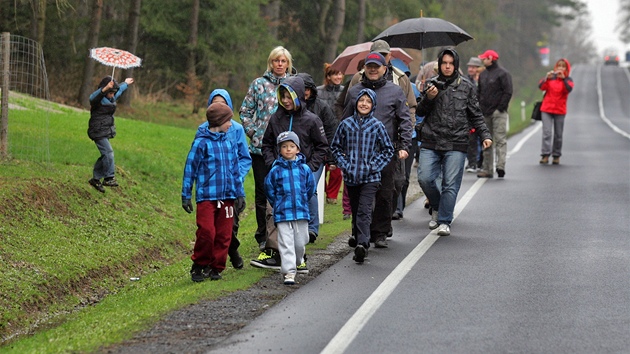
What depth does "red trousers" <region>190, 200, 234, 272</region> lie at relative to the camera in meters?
9.49

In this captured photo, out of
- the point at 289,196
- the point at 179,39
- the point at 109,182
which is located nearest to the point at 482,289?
the point at 289,196

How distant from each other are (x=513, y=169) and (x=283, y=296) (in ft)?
39.0

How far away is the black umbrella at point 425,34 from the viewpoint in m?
15.1

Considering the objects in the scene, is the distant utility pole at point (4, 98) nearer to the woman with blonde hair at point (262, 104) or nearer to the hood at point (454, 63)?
the woman with blonde hair at point (262, 104)

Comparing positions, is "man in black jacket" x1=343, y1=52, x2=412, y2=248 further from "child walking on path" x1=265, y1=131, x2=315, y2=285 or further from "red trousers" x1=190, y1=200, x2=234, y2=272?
"red trousers" x1=190, y1=200, x2=234, y2=272

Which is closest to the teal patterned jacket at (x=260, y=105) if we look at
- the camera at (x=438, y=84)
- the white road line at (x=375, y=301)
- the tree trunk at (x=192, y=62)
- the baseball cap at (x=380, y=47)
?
the baseball cap at (x=380, y=47)

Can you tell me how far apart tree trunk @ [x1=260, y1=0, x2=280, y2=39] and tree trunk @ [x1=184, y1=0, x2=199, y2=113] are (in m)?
6.52

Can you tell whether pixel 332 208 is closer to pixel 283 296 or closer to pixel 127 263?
pixel 127 263

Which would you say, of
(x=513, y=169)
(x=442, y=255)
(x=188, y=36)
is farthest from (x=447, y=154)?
(x=188, y=36)

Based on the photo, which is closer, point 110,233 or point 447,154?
point 447,154

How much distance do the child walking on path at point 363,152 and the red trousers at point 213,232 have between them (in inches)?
56.1

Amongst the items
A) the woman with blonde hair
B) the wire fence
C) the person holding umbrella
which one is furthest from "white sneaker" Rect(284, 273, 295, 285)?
the wire fence

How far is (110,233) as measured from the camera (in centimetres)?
1357

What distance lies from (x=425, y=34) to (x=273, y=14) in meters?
27.1
